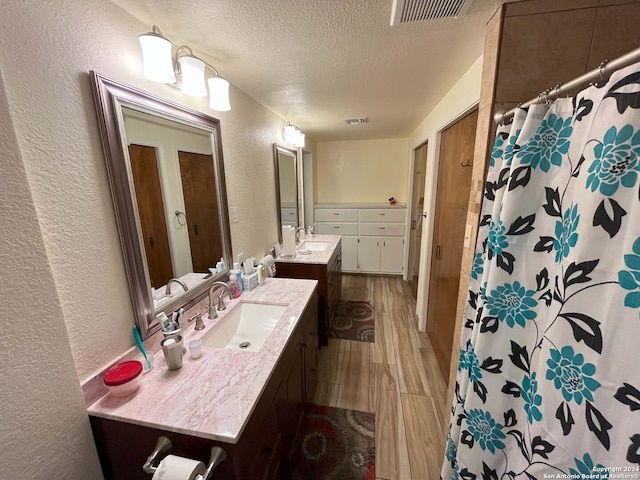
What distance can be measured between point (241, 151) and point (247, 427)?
1.65 meters

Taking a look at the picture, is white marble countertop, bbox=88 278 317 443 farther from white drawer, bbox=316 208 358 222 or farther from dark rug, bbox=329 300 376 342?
white drawer, bbox=316 208 358 222

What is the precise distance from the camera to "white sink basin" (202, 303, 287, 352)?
55.8 inches

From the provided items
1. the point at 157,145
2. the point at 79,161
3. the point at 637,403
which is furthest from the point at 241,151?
the point at 637,403

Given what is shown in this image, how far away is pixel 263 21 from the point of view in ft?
3.41

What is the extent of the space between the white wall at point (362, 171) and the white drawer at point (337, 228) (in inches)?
21.6

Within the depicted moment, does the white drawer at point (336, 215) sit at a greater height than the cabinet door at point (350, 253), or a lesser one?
greater

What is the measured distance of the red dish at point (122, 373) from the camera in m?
0.83

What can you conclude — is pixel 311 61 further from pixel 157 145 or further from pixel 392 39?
pixel 157 145

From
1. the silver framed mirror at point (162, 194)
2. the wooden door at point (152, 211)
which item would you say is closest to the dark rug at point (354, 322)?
the silver framed mirror at point (162, 194)

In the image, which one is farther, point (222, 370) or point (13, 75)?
point (222, 370)

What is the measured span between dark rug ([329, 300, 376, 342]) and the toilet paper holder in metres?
1.98

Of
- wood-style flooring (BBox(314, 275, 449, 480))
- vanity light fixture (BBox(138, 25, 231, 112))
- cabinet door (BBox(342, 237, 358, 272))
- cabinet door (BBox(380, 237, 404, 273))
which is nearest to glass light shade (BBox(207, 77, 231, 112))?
vanity light fixture (BBox(138, 25, 231, 112))

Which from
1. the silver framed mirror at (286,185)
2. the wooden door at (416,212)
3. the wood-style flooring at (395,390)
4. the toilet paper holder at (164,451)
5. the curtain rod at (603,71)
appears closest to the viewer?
the curtain rod at (603,71)

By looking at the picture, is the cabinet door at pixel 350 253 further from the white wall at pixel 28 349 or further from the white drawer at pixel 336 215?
the white wall at pixel 28 349
